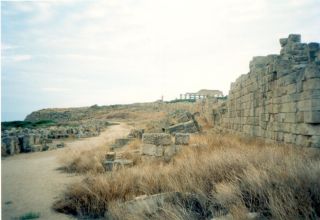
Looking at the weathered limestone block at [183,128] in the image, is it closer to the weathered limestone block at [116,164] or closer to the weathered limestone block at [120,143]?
the weathered limestone block at [120,143]

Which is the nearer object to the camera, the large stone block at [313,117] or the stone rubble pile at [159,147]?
the large stone block at [313,117]

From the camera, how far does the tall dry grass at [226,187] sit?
3.85 m

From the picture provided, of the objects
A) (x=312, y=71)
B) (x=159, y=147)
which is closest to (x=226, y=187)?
(x=312, y=71)

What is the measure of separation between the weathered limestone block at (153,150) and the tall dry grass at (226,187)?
2.69 m

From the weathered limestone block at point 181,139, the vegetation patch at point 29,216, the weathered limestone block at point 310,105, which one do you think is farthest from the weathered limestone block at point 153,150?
the vegetation patch at point 29,216

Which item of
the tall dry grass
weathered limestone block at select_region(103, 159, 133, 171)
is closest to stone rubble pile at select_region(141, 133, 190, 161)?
weathered limestone block at select_region(103, 159, 133, 171)

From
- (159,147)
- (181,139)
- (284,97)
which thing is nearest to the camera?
(284,97)

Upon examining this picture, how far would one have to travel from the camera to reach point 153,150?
410 inches

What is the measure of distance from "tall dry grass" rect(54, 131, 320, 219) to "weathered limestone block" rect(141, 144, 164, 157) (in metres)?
2.69

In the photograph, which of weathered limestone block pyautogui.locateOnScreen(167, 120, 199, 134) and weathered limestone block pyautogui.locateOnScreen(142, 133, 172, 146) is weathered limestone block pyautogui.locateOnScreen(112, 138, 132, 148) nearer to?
weathered limestone block pyautogui.locateOnScreen(167, 120, 199, 134)

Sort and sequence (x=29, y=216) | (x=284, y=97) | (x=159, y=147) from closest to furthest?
(x=29, y=216) → (x=284, y=97) → (x=159, y=147)

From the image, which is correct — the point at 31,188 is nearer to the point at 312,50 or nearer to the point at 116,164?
the point at 116,164

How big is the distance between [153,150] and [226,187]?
581 centimetres

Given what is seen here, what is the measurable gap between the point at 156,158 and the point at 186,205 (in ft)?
17.3
